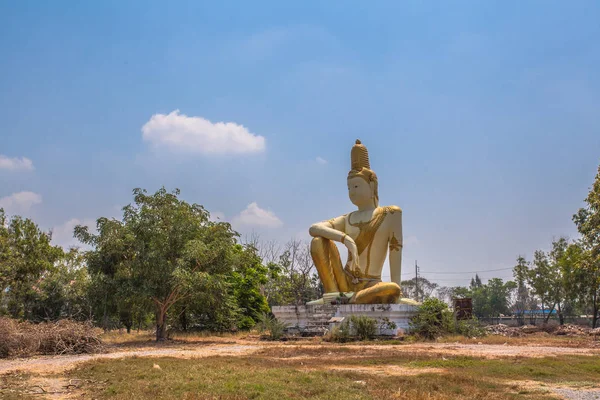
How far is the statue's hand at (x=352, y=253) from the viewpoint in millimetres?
24406

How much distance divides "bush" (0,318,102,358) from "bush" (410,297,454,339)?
1106 centimetres

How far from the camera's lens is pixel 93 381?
10.2 metres

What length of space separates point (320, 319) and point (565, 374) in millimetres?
12698

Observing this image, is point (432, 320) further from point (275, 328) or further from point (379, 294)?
point (275, 328)

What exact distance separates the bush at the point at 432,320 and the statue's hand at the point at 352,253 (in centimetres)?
386

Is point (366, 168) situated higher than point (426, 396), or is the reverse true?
point (366, 168)

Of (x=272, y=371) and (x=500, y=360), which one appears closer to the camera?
(x=272, y=371)

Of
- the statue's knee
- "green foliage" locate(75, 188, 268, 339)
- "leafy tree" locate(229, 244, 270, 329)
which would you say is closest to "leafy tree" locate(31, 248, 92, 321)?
"leafy tree" locate(229, 244, 270, 329)

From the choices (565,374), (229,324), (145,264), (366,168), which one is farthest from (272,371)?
(229,324)

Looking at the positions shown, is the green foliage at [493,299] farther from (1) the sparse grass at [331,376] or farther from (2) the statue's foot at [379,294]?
(1) the sparse grass at [331,376]

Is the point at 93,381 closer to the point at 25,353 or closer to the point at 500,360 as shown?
the point at 25,353

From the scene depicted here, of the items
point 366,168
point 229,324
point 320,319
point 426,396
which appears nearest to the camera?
point 426,396

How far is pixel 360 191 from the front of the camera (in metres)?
26.1

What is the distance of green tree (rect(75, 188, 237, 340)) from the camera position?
20.9 m
